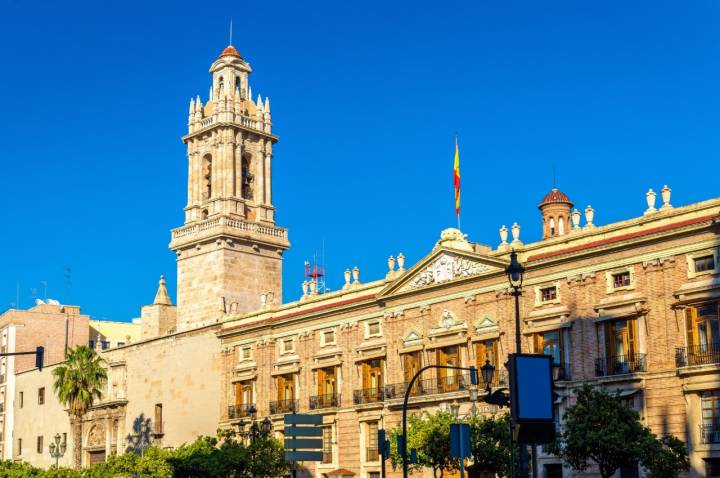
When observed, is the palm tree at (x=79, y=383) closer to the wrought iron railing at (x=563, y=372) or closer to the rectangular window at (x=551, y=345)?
the rectangular window at (x=551, y=345)

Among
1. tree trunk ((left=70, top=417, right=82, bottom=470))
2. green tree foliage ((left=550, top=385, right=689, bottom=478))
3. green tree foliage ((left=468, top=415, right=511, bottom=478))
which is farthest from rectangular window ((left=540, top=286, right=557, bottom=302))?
tree trunk ((left=70, top=417, right=82, bottom=470))

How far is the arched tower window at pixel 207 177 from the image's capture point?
7425cm

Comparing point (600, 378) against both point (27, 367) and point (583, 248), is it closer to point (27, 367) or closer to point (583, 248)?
point (583, 248)

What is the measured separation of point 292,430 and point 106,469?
41.3 metres

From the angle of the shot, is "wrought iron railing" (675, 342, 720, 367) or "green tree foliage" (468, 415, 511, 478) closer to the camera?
"wrought iron railing" (675, 342, 720, 367)

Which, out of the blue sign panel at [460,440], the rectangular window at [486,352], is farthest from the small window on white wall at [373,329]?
the blue sign panel at [460,440]

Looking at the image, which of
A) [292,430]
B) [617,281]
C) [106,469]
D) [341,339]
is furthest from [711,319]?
[106,469]

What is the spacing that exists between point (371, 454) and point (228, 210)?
21613 mm

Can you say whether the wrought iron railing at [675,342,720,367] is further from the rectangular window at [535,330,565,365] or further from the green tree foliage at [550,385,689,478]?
the rectangular window at [535,330,565,365]

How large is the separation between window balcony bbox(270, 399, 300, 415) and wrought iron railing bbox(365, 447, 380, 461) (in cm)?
Answer: 563

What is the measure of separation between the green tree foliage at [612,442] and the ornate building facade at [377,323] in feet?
17.9

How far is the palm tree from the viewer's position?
227 ft

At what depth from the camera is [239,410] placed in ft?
212

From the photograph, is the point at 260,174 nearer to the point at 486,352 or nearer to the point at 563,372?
the point at 486,352
